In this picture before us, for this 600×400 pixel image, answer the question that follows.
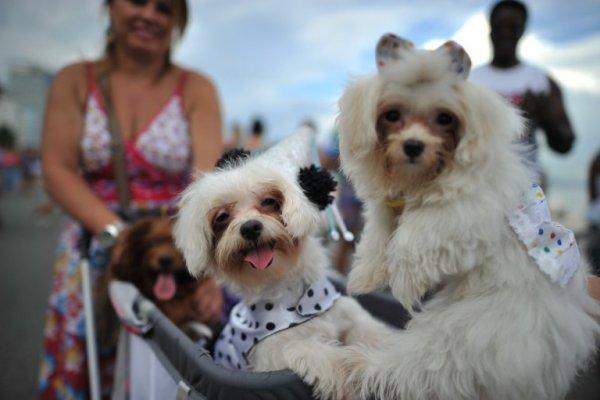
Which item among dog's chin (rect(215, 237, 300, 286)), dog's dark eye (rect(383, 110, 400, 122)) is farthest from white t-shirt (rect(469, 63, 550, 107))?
dog's chin (rect(215, 237, 300, 286))

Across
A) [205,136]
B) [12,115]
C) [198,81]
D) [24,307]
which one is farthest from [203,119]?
[12,115]

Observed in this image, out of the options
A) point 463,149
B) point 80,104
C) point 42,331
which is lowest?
point 42,331

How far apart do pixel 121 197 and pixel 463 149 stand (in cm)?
169

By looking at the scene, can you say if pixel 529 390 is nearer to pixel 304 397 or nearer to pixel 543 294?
pixel 543 294

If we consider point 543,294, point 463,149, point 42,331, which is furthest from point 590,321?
point 42,331

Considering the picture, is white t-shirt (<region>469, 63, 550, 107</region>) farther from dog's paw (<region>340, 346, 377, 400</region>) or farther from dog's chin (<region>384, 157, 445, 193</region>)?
dog's paw (<region>340, 346, 377, 400</region>)

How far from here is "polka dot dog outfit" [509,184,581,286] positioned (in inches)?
37.7

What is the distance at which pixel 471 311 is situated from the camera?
97cm

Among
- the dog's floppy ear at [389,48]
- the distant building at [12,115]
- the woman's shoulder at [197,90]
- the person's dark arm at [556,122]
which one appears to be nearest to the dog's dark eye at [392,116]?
the dog's floppy ear at [389,48]

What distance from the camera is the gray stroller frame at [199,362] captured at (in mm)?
1001

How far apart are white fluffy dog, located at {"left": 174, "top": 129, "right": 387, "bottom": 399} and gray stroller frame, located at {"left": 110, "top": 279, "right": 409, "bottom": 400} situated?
188mm

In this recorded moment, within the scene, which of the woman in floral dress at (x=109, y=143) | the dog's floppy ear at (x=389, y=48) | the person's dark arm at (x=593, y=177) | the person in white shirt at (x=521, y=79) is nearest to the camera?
the dog's floppy ear at (x=389, y=48)

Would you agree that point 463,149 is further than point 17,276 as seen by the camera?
No

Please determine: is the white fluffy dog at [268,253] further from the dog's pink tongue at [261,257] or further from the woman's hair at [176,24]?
the woman's hair at [176,24]
